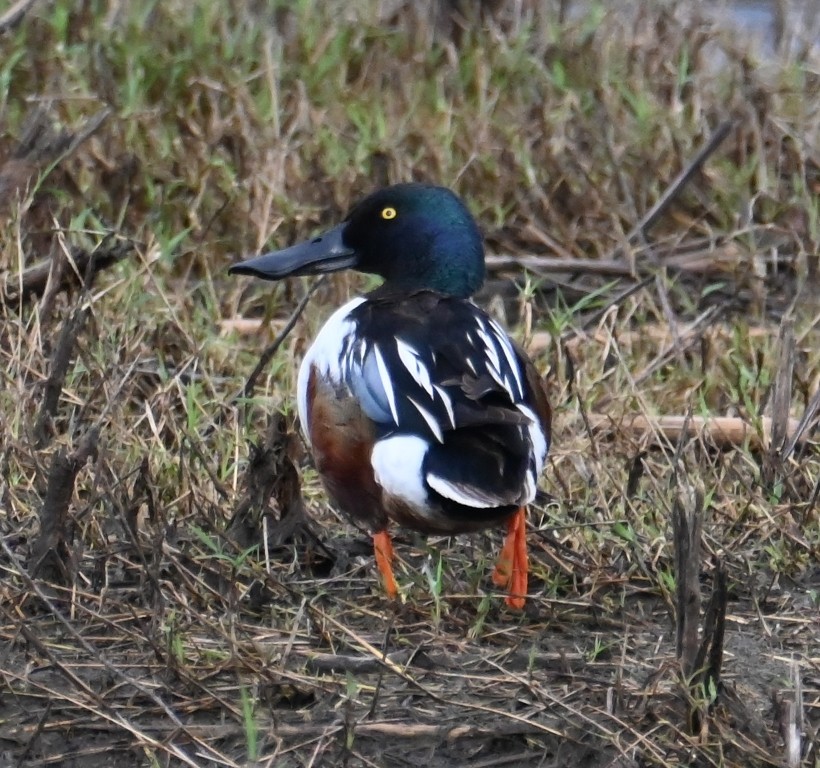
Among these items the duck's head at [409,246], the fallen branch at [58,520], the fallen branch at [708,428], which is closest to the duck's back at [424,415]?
the duck's head at [409,246]

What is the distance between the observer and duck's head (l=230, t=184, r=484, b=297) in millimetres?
4199

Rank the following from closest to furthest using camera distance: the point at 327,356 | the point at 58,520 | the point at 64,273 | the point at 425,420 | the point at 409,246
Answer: the point at 425,420 → the point at 58,520 → the point at 327,356 → the point at 409,246 → the point at 64,273

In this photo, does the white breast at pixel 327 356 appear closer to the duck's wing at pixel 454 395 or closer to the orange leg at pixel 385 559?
the duck's wing at pixel 454 395

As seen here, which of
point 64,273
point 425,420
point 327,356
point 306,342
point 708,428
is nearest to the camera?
point 425,420

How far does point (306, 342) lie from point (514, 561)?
161 cm

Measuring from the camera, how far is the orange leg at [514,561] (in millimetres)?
3627

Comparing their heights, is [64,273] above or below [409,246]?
below

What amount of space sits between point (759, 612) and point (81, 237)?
2.70 metres

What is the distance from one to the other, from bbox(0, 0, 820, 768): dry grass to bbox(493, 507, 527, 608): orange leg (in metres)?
0.06

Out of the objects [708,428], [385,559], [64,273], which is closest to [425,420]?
[385,559]

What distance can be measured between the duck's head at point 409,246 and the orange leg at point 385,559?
801 millimetres

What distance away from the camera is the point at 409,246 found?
13.8 feet

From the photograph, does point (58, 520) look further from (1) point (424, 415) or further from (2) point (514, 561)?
(2) point (514, 561)

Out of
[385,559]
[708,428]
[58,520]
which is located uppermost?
[58,520]
